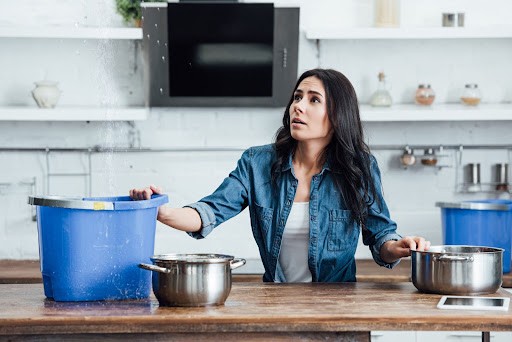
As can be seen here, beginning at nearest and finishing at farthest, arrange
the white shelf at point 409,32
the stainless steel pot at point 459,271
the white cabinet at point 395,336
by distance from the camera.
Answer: the stainless steel pot at point 459,271, the white cabinet at point 395,336, the white shelf at point 409,32

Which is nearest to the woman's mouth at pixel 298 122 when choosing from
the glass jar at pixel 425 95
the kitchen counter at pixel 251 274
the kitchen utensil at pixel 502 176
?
the kitchen counter at pixel 251 274

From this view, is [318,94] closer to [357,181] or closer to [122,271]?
[357,181]

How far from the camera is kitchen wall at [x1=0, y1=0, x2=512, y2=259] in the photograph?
475cm

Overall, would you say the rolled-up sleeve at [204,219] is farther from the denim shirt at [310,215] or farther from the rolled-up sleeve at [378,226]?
the rolled-up sleeve at [378,226]

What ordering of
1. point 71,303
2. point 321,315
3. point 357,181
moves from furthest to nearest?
point 357,181
point 71,303
point 321,315

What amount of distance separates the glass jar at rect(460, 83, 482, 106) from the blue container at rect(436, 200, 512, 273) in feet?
2.32

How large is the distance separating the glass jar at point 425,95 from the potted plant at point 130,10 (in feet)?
4.90

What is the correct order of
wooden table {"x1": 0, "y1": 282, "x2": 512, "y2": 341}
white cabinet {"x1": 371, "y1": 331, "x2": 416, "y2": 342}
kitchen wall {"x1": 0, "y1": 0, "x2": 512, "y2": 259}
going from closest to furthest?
wooden table {"x1": 0, "y1": 282, "x2": 512, "y2": 341} → white cabinet {"x1": 371, "y1": 331, "x2": 416, "y2": 342} → kitchen wall {"x1": 0, "y1": 0, "x2": 512, "y2": 259}

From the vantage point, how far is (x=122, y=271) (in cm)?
261

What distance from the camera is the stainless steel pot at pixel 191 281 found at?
246cm

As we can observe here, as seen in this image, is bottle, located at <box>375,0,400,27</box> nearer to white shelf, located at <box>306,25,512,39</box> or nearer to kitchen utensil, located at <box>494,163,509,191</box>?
white shelf, located at <box>306,25,512,39</box>

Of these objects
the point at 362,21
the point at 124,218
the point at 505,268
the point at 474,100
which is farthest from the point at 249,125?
the point at 124,218

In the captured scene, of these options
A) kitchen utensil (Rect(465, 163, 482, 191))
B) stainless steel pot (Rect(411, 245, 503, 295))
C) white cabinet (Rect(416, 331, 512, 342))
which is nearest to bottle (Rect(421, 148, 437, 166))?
kitchen utensil (Rect(465, 163, 482, 191))

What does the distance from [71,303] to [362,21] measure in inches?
107
